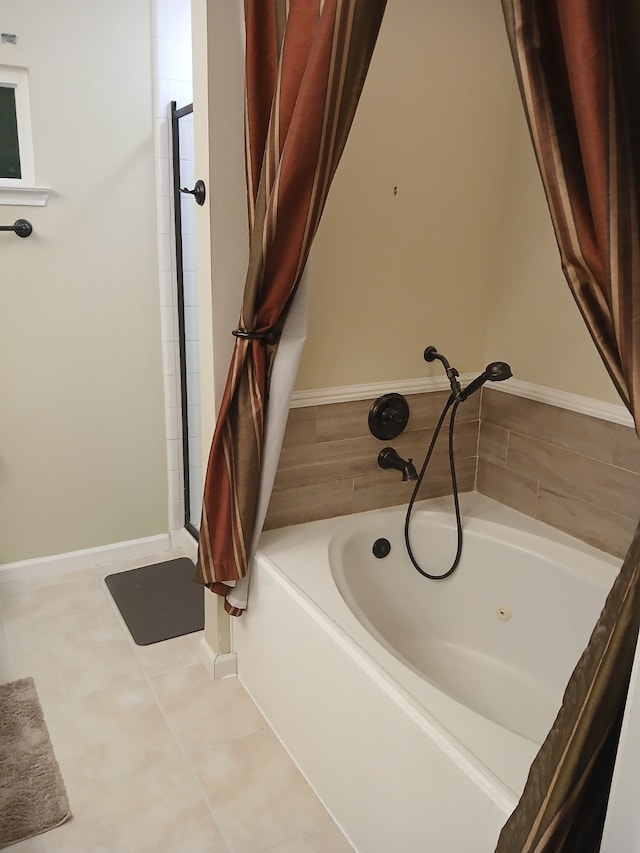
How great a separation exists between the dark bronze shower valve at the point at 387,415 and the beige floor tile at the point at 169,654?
39.5 inches

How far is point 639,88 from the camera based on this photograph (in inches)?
31.8

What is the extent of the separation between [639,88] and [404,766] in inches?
49.8

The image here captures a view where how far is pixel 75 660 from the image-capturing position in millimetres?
2307

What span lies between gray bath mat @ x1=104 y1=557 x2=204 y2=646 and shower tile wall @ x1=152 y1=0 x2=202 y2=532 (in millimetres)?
255

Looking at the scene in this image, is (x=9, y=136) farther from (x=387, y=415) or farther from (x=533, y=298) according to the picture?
(x=533, y=298)

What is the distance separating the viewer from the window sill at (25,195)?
2398mm

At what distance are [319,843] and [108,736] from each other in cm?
71

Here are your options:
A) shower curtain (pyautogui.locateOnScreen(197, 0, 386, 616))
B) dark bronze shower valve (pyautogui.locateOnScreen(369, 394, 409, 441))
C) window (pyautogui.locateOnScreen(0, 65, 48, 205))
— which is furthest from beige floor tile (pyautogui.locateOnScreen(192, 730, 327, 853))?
window (pyautogui.locateOnScreen(0, 65, 48, 205))

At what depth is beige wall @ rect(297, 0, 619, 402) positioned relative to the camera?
6.56 ft

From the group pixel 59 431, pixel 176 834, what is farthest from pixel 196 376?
pixel 176 834

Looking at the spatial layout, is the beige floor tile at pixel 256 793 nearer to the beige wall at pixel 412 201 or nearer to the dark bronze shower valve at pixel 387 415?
the dark bronze shower valve at pixel 387 415

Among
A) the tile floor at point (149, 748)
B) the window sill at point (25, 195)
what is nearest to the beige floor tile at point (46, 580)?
the tile floor at point (149, 748)

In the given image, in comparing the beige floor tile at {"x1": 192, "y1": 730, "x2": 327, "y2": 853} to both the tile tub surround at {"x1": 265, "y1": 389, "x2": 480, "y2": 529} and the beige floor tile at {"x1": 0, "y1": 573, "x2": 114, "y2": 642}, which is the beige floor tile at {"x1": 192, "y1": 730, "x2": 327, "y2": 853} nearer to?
the tile tub surround at {"x1": 265, "y1": 389, "x2": 480, "y2": 529}

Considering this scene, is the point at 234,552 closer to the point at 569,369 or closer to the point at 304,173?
the point at 304,173
